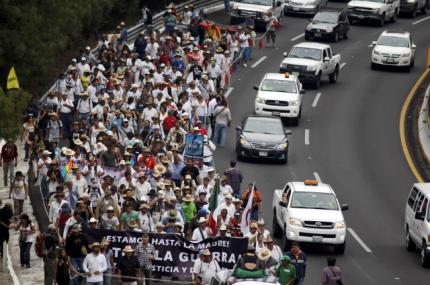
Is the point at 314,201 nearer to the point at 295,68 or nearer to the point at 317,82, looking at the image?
the point at 295,68

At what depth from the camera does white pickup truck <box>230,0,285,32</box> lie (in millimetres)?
64688

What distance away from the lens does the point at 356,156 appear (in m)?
45.5

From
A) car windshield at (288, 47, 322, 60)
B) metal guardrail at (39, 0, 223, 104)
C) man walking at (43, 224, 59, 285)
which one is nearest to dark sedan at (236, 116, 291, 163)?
metal guardrail at (39, 0, 223, 104)

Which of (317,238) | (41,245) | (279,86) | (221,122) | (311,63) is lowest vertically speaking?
(317,238)

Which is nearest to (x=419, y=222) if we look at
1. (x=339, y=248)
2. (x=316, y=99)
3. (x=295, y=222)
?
(x=339, y=248)

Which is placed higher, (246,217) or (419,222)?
(246,217)

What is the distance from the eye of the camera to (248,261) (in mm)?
24906

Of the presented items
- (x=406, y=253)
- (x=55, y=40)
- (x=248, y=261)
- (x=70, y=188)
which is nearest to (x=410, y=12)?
(x=55, y=40)

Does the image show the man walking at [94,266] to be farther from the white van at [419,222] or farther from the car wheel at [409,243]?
the car wheel at [409,243]

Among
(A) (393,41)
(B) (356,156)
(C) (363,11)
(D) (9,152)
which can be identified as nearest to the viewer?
(D) (9,152)

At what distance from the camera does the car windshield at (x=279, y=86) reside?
157ft

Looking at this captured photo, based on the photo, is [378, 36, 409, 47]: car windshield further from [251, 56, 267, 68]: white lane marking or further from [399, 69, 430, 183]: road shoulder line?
[251, 56, 267, 68]: white lane marking

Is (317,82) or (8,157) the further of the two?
(317,82)

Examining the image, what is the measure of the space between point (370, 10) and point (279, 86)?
72.2 ft
